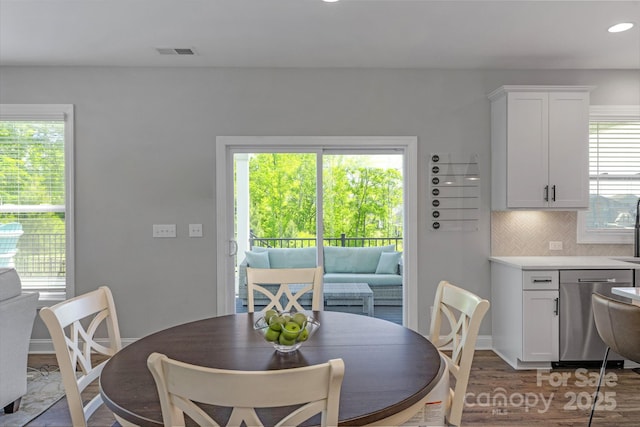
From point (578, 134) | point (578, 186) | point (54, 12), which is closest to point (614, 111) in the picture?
point (578, 134)

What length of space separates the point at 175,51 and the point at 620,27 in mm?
3515

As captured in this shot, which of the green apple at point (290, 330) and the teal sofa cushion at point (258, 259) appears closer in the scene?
the green apple at point (290, 330)

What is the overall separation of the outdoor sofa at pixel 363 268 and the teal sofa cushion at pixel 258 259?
0.02m

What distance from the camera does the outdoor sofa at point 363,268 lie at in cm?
399

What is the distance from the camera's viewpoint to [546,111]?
11.8 ft

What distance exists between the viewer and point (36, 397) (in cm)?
289

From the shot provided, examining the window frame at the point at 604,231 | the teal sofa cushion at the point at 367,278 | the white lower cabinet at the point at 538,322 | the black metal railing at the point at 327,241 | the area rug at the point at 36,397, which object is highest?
the window frame at the point at 604,231

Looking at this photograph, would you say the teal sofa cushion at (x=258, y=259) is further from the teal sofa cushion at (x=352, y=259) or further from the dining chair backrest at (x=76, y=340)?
the dining chair backrest at (x=76, y=340)

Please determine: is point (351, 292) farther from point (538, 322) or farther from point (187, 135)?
point (187, 135)

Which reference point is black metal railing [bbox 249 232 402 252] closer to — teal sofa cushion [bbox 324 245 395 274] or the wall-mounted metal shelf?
teal sofa cushion [bbox 324 245 395 274]

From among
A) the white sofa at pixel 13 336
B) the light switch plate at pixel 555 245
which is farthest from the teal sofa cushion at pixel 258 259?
the light switch plate at pixel 555 245

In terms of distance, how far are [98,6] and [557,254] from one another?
14.4 ft

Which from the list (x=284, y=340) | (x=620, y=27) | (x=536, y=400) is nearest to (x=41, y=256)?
(x=284, y=340)

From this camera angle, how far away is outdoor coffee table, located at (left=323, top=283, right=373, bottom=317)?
13.2 ft
